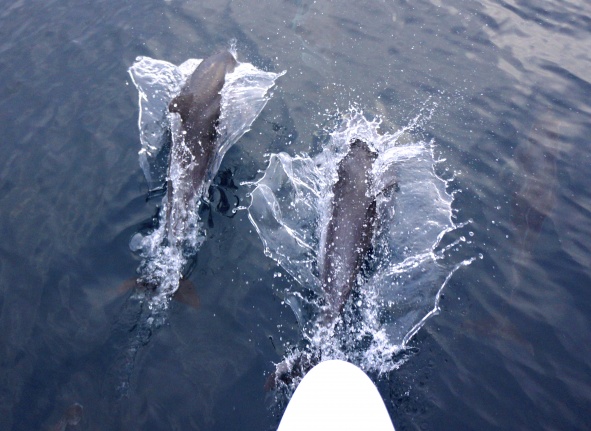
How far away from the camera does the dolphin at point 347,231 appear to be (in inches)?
248

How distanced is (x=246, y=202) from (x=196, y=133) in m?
1.40

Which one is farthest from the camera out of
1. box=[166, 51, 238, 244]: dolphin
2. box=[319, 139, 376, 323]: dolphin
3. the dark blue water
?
box=[166, 51, 238, 244]: dolphin

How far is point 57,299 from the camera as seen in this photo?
6.43 m

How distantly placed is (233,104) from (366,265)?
12.4ft

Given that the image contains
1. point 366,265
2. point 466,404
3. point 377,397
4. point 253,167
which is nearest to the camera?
point 377,397

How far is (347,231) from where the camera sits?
6.71m

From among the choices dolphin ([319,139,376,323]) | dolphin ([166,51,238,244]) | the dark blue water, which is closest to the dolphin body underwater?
dolphin ([319,139,376,323])

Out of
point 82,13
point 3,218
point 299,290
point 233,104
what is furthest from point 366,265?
point 82,13

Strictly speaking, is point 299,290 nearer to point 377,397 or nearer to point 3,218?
point 377,397

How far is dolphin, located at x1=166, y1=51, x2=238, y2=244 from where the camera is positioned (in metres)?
7.07

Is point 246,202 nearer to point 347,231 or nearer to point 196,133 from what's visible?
point 196,133

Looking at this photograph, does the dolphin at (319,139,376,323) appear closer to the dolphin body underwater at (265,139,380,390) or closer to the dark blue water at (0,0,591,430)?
the dolphin body underwater at (265,139,380,390)

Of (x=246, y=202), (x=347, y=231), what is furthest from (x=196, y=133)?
(x=347, y=231)

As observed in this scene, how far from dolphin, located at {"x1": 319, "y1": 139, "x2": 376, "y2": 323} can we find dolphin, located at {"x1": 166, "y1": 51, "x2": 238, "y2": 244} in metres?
2.00
